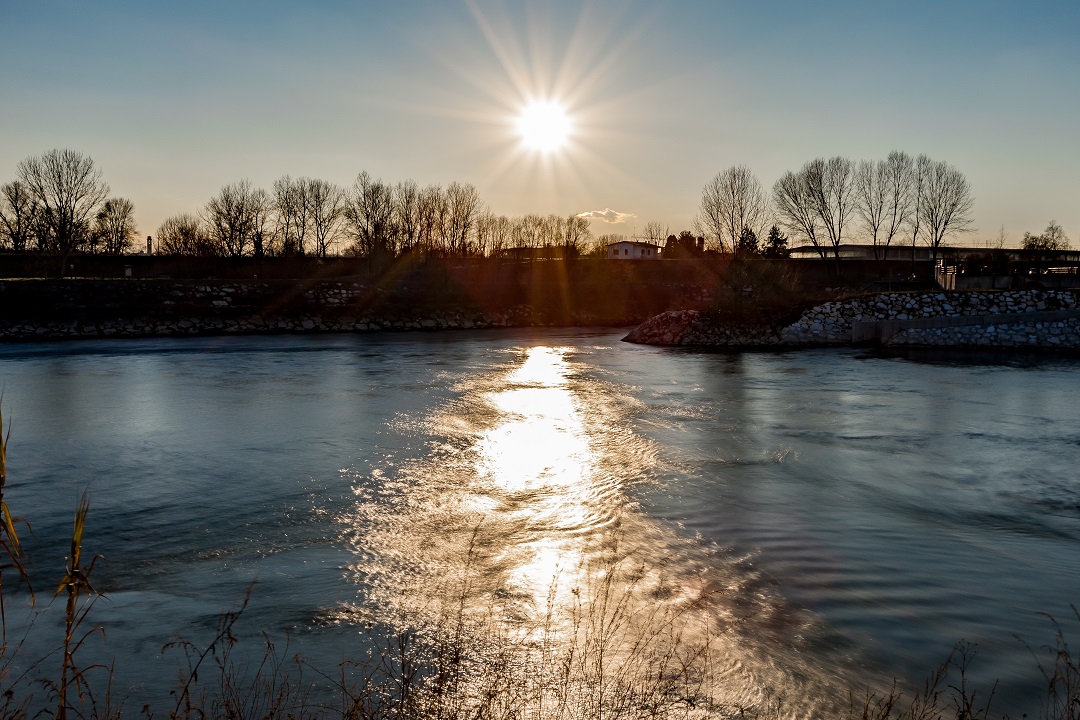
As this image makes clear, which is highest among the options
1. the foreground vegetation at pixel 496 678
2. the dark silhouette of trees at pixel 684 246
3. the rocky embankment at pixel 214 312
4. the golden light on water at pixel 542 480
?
the dark silhouette of trees at pixel 684 246

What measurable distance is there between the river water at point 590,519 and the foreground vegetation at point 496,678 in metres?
0.10

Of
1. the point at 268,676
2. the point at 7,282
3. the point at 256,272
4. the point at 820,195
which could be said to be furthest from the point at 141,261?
the point at 268,676

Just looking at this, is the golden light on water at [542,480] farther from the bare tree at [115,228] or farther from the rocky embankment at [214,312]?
the bare tree at [115,228]

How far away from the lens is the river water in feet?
21.9

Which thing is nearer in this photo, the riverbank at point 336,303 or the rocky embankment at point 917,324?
the rocky embankment at point 917,324

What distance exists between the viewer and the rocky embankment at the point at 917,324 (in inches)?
1356

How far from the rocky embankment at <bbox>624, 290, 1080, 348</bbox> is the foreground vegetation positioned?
32.1 meters

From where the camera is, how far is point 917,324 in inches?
1423

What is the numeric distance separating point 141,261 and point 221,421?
234 feet

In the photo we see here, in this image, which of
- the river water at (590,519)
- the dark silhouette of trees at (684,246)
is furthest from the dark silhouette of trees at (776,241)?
the river water at (590,519)

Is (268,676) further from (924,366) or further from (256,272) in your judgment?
(256,272)

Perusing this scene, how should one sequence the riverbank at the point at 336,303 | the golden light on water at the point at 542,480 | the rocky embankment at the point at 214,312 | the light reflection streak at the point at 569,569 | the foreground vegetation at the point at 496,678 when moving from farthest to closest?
the riverbank at the point at 336,303 < the rocky embankment at the point at 214,312 < the golden light on water at the point at 542,480 < the light reflection streak at the point at 569,569 < the foreground vegetation at the point at 496,678

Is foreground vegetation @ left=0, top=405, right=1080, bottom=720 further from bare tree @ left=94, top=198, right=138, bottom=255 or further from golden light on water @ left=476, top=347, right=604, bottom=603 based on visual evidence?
bare tree @ left=94, top=198, right=138, bottom=255

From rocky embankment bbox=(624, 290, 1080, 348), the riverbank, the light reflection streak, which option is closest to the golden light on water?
the light reflection streak
